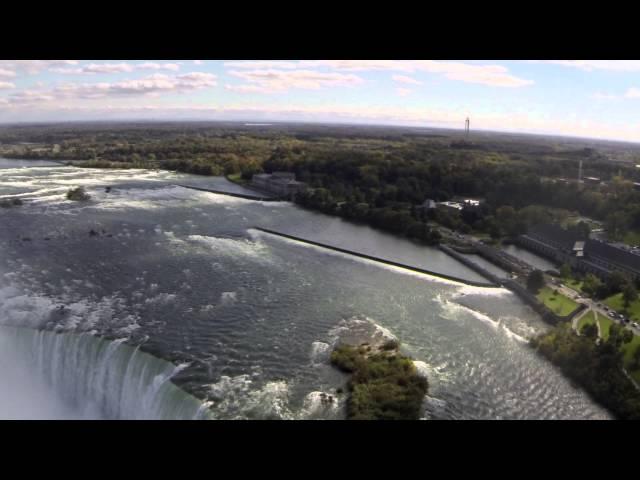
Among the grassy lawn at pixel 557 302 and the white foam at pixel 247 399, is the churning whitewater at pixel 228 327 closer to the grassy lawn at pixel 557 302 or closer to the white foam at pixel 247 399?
the white foam at pixel 247 399

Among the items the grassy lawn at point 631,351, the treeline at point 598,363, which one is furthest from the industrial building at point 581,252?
the treeline at point 598,363

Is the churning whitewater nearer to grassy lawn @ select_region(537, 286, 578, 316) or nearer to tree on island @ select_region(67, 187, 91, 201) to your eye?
grassy lawn @ select_region(537, 286, 578, 316)

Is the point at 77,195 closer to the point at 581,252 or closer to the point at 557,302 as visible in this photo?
the point at 557,302

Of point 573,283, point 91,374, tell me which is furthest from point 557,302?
point 91,374

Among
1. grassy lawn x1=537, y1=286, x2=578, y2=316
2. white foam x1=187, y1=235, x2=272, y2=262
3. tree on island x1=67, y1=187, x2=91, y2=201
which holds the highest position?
tree on island x1=67, y1=187, x2=91, y2=201

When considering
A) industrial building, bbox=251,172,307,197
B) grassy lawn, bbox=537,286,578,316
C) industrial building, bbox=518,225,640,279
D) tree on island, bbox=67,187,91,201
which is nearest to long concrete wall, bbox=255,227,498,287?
grassy lawn, bbox=537,286,578,316

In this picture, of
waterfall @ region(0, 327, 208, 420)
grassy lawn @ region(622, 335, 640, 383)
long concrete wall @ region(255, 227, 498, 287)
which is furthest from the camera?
long concrete wall @ region(255, 227, 498, 287)
